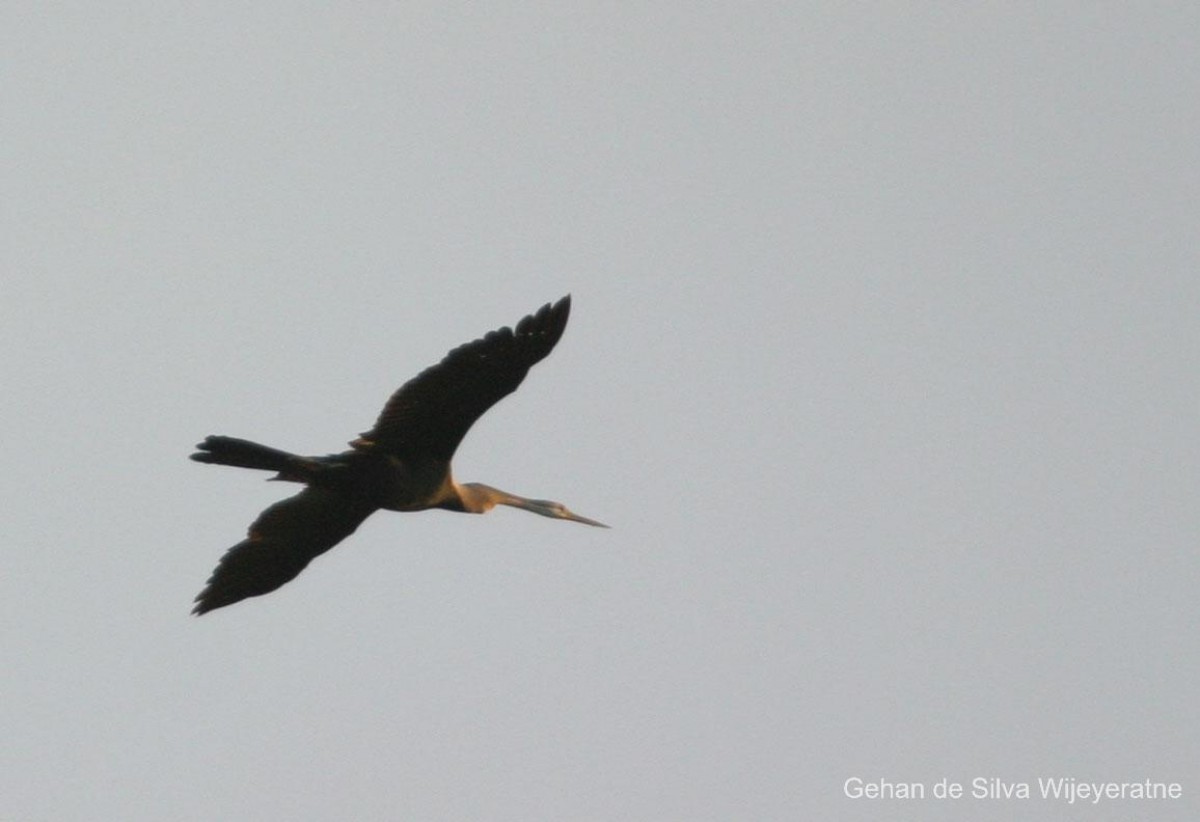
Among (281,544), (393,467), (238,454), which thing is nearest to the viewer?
(238,454)

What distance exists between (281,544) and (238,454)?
2.09 metres

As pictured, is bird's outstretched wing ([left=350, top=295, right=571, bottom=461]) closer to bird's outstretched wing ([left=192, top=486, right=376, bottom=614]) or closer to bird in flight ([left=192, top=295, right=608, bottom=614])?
bird in flight ([left=192, top=295, right=608, bottom=614])

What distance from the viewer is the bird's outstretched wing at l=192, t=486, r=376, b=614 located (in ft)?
44.1

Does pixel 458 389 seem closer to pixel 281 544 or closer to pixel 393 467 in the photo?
pixel 393 467

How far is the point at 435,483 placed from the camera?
1284 cm

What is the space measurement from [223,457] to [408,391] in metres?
1.27

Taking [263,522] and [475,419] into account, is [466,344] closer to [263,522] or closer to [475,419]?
[475,419]

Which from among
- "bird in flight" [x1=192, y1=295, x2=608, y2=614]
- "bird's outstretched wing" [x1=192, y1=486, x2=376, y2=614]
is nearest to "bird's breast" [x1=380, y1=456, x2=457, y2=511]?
"bird in flight" [x1=192, y1=295, x2=608, y2=614]

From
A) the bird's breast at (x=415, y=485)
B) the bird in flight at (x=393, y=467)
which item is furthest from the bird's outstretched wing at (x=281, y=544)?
the bird's breast at (x=415, y=485)

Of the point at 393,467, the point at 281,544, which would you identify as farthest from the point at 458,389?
the point at 281,544

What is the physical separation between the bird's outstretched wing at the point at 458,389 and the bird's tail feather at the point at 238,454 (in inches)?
29.2

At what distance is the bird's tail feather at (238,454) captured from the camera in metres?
11.5

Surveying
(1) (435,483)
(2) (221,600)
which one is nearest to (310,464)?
(1) (435,483)

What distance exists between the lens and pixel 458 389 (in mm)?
12000
